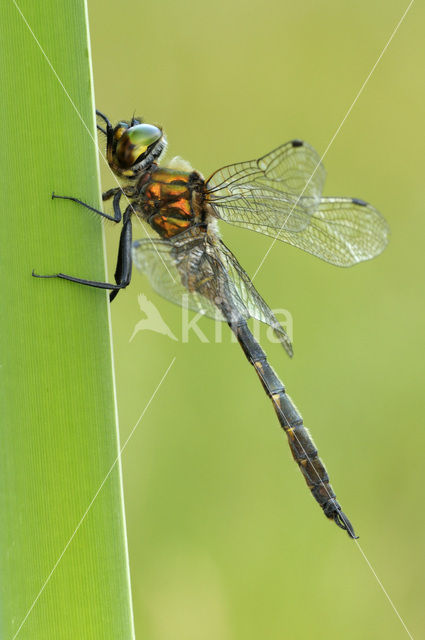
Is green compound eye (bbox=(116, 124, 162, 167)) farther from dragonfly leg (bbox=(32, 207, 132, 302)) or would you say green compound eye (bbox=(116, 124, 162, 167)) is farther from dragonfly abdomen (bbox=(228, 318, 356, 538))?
dragonfly abdomen (bbox=(228, 318, 356, 538))

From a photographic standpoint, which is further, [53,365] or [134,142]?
[134,142]

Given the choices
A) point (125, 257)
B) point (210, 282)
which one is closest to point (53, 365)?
point (125, 257)

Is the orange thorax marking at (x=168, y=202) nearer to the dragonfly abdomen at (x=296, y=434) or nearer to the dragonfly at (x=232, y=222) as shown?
the dragonfly at (x=232, y=222)

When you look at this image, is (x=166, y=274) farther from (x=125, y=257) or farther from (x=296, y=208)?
(x=296, y=208)

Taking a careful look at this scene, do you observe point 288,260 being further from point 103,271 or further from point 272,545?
point 103,271

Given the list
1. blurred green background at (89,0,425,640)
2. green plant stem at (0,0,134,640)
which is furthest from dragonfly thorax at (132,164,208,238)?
green plant stem at (0,0,134,640)

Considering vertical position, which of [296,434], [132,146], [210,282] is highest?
[132,146]

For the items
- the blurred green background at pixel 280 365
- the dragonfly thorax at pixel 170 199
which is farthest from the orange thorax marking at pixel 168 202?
the blurred green background at pixel 280 365
